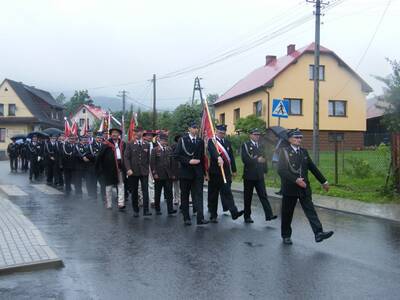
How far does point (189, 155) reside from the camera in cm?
1015

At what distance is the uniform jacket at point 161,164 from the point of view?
1152 cm

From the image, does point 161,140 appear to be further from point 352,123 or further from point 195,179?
point 352,123

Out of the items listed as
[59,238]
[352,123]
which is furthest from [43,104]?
[59,238]

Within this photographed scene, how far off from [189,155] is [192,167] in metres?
0.25

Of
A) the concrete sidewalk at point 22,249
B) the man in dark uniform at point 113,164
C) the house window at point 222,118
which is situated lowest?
the concrete sidewalk at point 22,249

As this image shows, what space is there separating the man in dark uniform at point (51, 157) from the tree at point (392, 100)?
10237 mm

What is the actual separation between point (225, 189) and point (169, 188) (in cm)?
155

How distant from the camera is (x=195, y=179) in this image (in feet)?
33.5

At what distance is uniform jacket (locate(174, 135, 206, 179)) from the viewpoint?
10.2 meters

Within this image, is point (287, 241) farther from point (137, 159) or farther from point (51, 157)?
point (51, 157)

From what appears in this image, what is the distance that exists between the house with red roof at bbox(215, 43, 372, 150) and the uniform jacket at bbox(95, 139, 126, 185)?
26382 millimetres

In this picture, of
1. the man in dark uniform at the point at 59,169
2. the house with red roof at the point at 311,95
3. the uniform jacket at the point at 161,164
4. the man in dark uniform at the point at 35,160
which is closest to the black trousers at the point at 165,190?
the uniform jacket at the point at 161,164

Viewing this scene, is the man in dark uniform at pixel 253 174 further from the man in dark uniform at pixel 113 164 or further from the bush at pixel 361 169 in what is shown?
the bush at pixel 361 169

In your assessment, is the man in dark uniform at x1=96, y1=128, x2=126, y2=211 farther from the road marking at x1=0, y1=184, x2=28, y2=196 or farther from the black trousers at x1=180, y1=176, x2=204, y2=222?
the road marking at x1=0, y1=184, x2=28, y2=196
